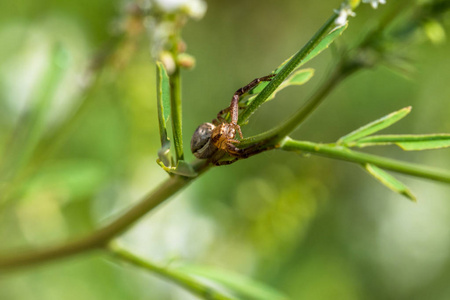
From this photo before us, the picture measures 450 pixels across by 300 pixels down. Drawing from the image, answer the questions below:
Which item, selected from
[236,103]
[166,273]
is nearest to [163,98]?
[236,103]

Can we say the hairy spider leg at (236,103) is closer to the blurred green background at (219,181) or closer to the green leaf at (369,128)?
the green leaf at (369,128)

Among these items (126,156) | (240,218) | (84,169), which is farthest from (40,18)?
(240,218)

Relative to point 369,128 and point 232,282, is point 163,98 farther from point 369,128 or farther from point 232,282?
point 232,282

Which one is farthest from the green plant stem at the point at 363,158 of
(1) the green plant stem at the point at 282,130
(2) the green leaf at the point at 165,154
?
(2) the green leaf at the point at 165,154

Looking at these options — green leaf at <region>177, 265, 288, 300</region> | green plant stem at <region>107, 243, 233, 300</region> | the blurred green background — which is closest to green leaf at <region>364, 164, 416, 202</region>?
green plant stem at <region>107, 243, 233, 300</region>

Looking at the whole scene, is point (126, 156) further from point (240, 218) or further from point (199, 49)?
point (199, 49)

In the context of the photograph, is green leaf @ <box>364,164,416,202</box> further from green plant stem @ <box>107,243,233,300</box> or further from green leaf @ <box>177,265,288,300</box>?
green leaf @ <box>177,265,288,300</box>
